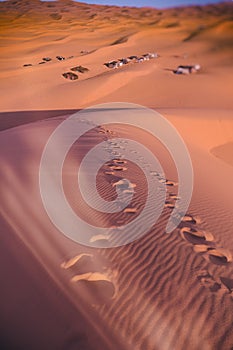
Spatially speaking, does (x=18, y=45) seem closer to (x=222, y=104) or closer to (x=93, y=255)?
(x=222, y=104)

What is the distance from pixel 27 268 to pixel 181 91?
48.5 ft

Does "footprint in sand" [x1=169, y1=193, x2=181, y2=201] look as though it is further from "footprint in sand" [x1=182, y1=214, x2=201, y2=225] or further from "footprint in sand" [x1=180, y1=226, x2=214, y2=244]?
"footprint in sand" [x1=180, y1=226, x2=214, y2=244]

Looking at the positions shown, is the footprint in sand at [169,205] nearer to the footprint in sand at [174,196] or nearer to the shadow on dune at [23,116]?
the footprint in sand at [174,196]

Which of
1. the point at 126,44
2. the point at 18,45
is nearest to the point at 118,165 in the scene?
the point at 126,44

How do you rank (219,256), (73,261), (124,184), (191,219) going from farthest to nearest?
1. (124,184)
2. (191,219)
3. (219,256)
4. (73,261)

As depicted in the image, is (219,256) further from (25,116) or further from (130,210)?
(25,116)

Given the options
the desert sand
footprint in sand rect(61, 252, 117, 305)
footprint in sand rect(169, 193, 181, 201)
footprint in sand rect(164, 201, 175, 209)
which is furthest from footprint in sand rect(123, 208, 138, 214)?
footprint in sand rect(61, 252, 117, 305)

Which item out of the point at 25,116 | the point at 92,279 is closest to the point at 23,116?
the point at 25,116

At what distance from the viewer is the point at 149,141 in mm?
7449

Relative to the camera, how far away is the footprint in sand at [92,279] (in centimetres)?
240

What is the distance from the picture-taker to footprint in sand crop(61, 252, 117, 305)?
240 cm

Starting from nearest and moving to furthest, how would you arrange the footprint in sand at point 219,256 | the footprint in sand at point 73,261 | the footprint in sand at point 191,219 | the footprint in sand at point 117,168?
the footprint in sand at point 73,261
the footprint in sand at point 219,256
the footprint in sand at point 191,219
the footprint in sand at point 117,168

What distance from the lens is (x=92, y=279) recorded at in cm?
257

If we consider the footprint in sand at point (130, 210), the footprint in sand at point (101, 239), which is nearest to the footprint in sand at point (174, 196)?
the footprint in sand at point (130, 210)
